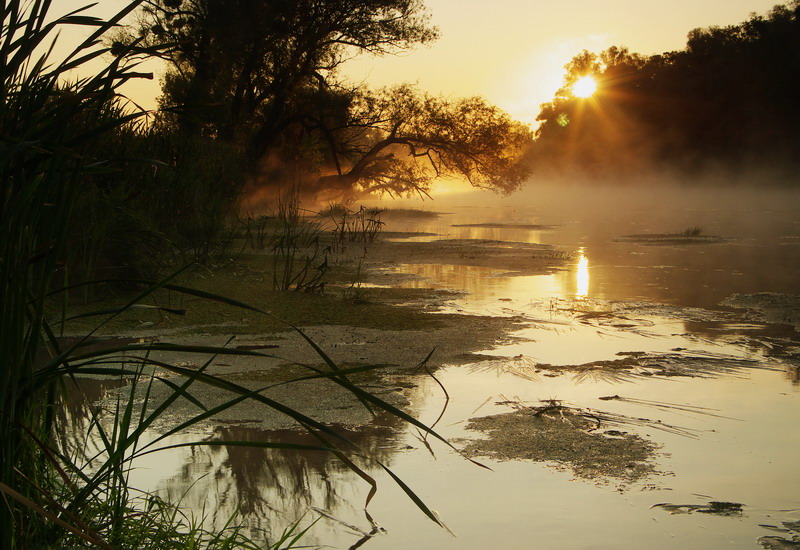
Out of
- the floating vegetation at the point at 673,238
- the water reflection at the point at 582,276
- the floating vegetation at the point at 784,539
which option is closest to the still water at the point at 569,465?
the floating vegetation at the point at 784,539

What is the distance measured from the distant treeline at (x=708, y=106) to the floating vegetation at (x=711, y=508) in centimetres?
4084

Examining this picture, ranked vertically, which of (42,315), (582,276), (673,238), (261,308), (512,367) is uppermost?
(673,238)

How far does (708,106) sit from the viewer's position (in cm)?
4441

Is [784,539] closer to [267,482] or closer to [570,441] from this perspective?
[570,441]

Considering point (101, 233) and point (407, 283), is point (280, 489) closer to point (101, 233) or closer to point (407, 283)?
point (101, 233)

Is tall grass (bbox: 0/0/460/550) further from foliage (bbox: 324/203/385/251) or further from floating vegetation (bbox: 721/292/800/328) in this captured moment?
foliage (bbox: 324/203/385/251)

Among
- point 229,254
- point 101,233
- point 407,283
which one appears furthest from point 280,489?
point 229,254

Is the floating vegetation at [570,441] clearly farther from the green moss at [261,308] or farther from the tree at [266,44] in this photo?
the tree at [266,44]

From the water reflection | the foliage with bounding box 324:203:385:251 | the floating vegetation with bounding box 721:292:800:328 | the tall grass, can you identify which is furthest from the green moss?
the tall grass

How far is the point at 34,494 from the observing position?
193 centimetres

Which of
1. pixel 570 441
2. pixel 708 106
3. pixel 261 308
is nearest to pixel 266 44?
pixel 261 308

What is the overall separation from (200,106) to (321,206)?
998 inches

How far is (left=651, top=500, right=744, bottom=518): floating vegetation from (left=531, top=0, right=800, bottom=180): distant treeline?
134ft

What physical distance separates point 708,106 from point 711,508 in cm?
4518
